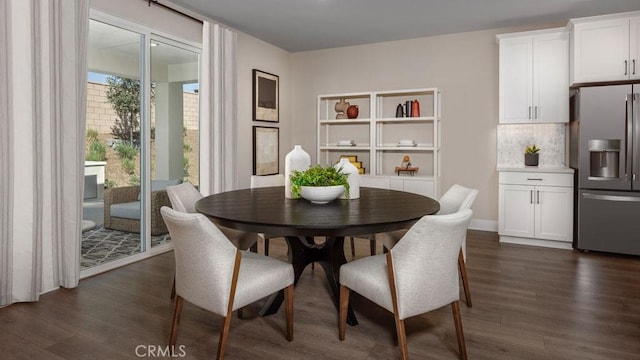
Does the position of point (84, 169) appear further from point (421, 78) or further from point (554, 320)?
point (421, 78)

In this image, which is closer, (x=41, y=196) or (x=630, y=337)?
(x=630, y=337)

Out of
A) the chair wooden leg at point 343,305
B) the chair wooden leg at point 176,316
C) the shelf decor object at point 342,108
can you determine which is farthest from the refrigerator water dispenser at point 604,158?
the chair wooden leg at point 176,316

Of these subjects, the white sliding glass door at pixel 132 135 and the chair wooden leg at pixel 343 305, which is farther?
the white sliding glass door at pixel 132 135

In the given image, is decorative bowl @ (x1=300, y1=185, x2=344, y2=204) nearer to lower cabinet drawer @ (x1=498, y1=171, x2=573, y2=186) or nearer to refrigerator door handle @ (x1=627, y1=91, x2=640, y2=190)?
lower cabinet drawer @ (x1=498, y1=171, x2=573, y2=186)

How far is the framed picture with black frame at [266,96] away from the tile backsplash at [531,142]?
3.05 m

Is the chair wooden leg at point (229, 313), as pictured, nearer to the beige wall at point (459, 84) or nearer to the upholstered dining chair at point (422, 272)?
the upholstered dining chair at point (422, 272)

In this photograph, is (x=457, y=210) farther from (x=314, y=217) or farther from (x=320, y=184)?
(x=314, y=217)

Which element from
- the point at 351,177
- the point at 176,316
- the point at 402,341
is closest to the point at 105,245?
the point at 176,316

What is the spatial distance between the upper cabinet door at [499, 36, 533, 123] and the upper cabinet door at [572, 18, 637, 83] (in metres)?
0.50

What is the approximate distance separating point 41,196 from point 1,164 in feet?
1.15

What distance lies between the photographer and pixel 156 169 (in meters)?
4.23

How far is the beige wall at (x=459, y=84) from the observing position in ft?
17.3

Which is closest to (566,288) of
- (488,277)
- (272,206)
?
(488,277)

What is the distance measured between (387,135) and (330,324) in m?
3.75
